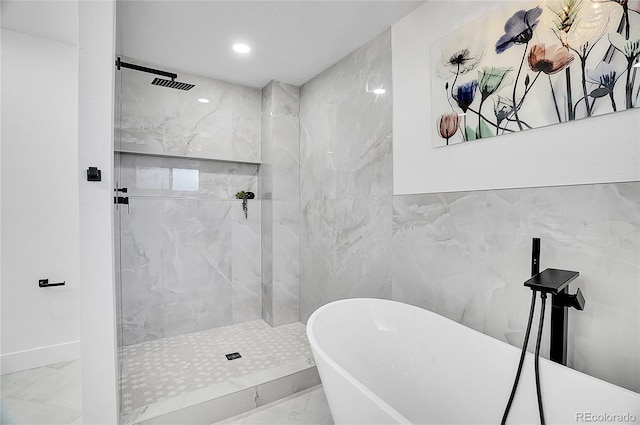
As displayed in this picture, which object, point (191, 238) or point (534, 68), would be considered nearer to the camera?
point (534, 68)

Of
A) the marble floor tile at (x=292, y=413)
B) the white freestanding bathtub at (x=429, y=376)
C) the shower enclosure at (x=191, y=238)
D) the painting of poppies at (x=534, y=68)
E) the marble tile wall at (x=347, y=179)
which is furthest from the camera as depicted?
the shower enclosure at (x=191, y=238)

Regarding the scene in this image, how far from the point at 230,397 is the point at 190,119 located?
2432mm

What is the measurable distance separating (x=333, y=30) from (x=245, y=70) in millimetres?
1023

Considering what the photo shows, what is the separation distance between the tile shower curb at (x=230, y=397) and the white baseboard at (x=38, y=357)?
479 mm

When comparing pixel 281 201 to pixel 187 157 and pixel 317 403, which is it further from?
pixel 317 403

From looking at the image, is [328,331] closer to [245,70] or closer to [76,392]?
[76,392]

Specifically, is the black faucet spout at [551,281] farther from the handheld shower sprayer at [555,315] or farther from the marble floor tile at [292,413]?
the marble floor tile at [292,413]

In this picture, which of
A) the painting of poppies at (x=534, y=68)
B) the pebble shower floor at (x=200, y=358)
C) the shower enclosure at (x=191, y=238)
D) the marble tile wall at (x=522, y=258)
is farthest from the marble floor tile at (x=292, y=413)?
the painting of poppies at (x=534, y=68)

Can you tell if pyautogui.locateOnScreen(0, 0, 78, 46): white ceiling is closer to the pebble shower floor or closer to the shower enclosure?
the shower enclosure

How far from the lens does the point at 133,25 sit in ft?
7.38

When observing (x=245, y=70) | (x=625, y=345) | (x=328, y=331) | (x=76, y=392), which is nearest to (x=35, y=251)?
(x=76, y=392)

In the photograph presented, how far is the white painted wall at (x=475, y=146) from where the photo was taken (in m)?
1.29

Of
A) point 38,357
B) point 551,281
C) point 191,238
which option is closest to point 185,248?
point 191,238

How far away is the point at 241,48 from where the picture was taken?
2588 millimetres
